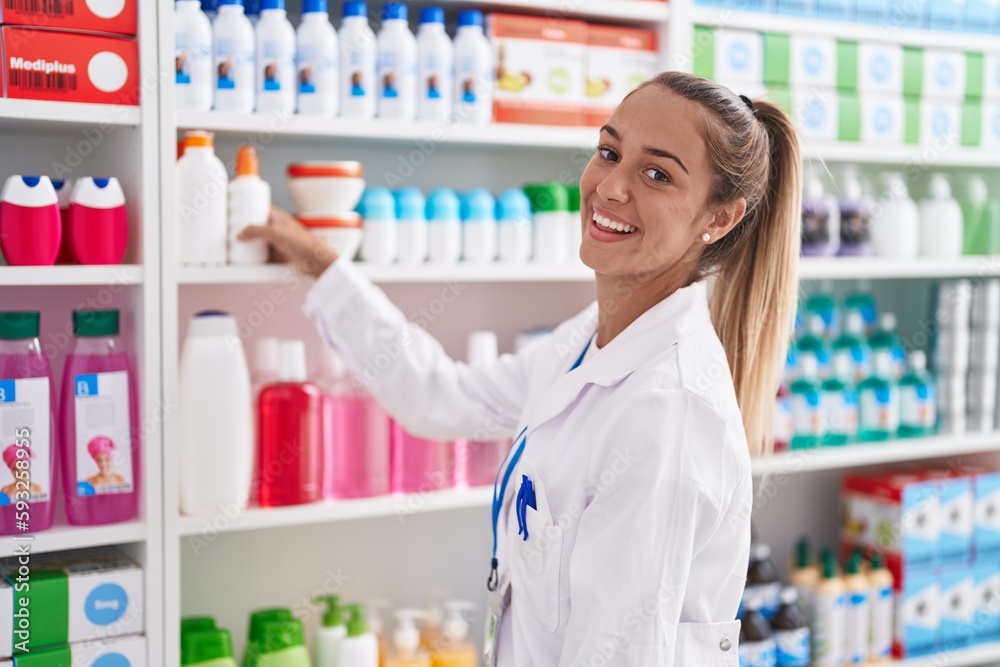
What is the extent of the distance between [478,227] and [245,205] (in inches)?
16.8

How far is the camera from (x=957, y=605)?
7.98 ft

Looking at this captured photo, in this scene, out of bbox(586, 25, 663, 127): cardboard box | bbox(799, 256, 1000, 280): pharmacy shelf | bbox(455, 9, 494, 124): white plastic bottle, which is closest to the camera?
bbox(455, 9, 494, 124): white plastic bottle

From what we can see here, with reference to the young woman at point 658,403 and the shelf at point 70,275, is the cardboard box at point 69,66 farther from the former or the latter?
the young woman at point 658,403

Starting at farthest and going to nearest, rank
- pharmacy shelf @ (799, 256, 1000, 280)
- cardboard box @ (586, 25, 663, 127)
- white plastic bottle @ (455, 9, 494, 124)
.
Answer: pharmacy shelf @ (799, 256, 1000, 280)
cardboard box @ (586, 25, 663, 127)
white plastic bottle @ (455, 9, 494, 124)

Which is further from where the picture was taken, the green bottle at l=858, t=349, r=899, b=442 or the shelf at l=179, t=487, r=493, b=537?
A: the green bottle at l=858, t=349, r=899, b=442

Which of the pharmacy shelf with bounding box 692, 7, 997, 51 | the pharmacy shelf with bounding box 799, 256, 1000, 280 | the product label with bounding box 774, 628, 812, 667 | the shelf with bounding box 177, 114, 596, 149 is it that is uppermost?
the pharmacy shelf with bounding box 692, 7, 997, 51

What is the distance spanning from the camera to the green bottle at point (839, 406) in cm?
227

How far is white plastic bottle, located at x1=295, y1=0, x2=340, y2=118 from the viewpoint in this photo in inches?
67.1

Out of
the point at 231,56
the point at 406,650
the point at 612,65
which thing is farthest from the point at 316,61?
the point at 406,650

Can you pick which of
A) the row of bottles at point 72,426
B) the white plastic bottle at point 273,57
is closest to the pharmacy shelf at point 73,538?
the row of bottles at point 72,426

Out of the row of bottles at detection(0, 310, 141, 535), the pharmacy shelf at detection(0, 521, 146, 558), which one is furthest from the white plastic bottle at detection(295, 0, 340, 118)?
the pharmacy shelf at detection(0, 521, 146, 558)

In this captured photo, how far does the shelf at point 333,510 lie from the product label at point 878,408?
94cm

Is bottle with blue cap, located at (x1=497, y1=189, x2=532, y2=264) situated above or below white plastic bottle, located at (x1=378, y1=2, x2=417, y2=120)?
below

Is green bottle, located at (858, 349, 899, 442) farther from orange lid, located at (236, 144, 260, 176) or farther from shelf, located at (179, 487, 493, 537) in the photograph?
orange lid, located at (236, 144, 260, 176)
